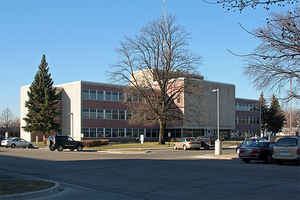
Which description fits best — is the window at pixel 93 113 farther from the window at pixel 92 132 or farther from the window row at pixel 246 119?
the window row at pixel 246 119

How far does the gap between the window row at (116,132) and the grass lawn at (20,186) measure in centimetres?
5637

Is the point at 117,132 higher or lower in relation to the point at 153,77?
lower

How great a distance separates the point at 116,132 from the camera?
242 ft

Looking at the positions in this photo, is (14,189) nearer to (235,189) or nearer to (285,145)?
(235,189)

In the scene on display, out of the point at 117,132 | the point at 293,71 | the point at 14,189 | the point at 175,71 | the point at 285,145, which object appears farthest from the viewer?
the point at 117,132

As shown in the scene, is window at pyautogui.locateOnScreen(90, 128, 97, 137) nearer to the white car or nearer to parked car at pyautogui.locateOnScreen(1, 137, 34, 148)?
parked car at pyautogui.locateOnScreen(1, 137, 34, 148)

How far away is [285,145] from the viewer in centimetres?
2294

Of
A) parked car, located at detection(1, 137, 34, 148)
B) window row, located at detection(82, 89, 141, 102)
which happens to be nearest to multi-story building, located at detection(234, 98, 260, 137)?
window row, located at detection(82, 89, 141, 102)

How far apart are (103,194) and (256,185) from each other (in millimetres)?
5358

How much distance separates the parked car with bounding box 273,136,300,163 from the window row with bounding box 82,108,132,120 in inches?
1970

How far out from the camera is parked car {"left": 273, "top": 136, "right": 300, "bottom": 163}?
22392mm

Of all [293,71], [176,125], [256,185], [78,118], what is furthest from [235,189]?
[176,125]

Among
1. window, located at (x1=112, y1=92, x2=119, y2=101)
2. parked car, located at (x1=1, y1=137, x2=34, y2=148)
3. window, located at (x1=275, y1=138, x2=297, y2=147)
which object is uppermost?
window, located at (x1=112, y1=92, x2=119, y2=101)

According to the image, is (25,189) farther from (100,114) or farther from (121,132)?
(121,132)
